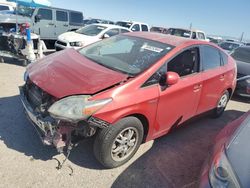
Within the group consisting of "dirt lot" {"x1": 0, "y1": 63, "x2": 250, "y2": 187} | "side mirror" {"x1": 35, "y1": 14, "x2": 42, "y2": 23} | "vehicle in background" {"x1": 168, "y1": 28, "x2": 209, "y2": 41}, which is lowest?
"dirt lot" {"x1": 0, "y1": 63, "x2": 250, "y2": 187}

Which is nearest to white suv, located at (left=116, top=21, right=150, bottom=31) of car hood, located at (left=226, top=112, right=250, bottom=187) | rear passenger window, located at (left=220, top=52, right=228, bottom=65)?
rear passenger window, located at (left=220, top=52, right=228, bottom=65)

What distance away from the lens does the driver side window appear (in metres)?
3.54

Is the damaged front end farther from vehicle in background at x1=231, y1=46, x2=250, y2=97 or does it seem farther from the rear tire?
vehicle in background at x1=231, y1=46, x2=250, y2=97

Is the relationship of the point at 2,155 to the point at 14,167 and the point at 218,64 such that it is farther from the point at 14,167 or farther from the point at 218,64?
the point at 218,64

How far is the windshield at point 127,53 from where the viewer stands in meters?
3.36

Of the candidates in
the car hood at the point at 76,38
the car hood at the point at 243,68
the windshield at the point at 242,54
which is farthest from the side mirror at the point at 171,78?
the car hood at the point at 76,38

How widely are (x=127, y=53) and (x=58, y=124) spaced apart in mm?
1645

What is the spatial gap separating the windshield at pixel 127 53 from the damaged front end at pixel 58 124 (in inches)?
35.2

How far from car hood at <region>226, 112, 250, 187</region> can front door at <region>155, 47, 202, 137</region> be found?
105cm

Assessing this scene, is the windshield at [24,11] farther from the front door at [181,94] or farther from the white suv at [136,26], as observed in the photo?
the front door at [181,94]

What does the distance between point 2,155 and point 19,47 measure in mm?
5300

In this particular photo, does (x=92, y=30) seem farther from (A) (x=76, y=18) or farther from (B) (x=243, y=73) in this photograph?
(B) (x=243, y=73)

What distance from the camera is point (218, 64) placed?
461 cm

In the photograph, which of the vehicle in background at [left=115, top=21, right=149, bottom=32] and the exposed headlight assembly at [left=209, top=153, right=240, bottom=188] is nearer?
the exposed headlight assembly at [left=209, top=153, right=240, bottom=188]
